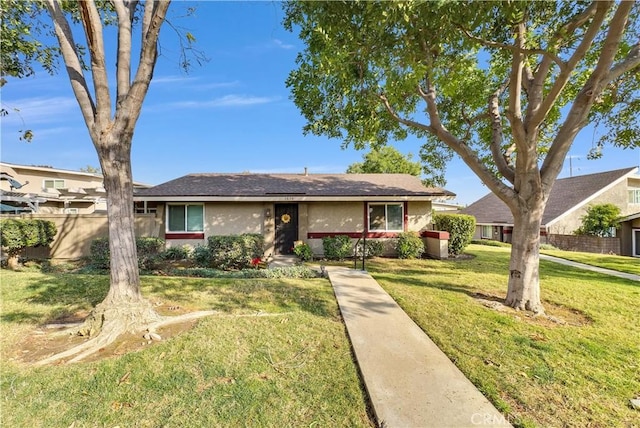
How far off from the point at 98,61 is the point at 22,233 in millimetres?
7927

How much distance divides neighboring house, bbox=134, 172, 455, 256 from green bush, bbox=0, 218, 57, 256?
122 inches

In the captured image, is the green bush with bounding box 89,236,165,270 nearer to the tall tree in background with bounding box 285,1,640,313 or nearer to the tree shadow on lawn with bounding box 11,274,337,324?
the tree shadow on lawn with bounding box 11,274,337,324

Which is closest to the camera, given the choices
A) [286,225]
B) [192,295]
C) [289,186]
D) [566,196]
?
[192,295]

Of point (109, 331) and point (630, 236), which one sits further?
point (630, 236)

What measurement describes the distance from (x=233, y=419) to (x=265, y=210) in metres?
9.88

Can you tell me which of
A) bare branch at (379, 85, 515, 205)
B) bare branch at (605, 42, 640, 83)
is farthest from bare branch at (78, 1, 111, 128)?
bare branch at (605, 42, 640, 83)

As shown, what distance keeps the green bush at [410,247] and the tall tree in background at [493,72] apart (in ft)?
16.9

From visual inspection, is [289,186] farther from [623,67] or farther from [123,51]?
[623,67]

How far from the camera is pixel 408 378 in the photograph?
3.15m

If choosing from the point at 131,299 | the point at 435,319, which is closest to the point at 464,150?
the point at 435,319

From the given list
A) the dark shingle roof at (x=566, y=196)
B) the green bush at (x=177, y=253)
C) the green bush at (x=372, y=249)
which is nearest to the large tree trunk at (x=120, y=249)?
the green bush at (x=177, y=253)

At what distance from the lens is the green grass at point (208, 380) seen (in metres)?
2.58

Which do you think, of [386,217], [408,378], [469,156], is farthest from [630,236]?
[408,378]

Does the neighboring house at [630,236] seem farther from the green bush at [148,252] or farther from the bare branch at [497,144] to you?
the green bush at [148,252]
